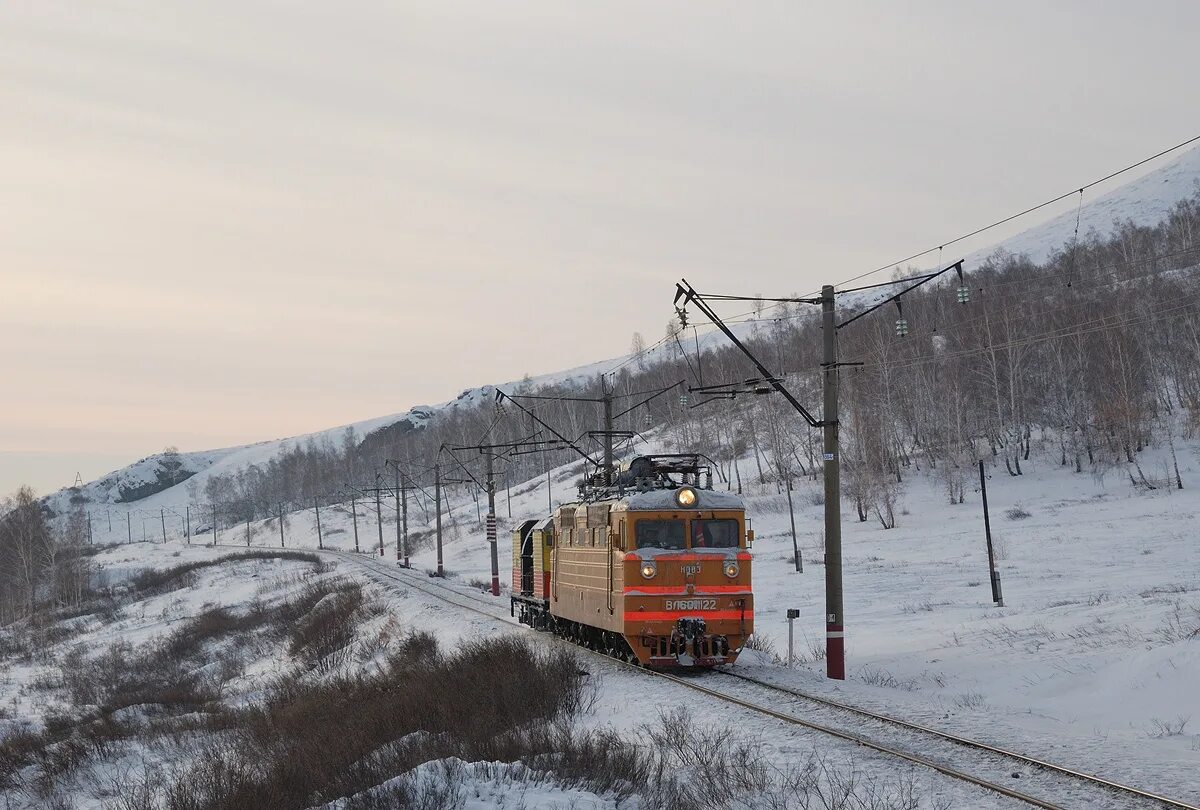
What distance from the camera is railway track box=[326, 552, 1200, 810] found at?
990 centimetres

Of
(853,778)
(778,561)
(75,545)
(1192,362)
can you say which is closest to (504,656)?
(853,778)

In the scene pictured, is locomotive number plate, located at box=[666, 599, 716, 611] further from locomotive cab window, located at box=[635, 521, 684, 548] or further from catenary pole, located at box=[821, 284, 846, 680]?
catenary pole, located at box=[821, 284, 846, 680]

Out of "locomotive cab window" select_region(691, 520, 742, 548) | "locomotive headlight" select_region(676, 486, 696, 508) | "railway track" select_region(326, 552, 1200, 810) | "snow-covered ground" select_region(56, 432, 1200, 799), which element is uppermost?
"locomotive headlight" select_region(676, 486, 696, 508)

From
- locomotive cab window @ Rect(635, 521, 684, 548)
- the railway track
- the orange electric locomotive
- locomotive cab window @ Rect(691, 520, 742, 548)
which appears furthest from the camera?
locomotive cab window @ Rect(691, 520, 742, 548)

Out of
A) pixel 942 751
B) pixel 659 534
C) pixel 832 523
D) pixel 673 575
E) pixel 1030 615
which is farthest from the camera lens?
pixel 1030 615

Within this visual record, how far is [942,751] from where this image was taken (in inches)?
480

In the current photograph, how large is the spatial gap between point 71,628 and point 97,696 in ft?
122

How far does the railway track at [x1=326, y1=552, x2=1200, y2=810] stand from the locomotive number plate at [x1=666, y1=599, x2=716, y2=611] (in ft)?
4.16

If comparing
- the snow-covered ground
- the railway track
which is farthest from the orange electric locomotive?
the snow-covered ground

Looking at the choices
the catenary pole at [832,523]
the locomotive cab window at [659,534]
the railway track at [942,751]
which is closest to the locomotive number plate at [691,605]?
the locomotive cab window at [659,534]

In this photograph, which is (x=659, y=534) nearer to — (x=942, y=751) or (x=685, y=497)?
(x=685, y=497)

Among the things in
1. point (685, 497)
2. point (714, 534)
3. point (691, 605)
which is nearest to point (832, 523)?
point (714, 534)

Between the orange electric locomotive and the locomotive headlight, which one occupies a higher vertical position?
the locomotive headlight

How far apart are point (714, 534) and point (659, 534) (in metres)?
1.14
